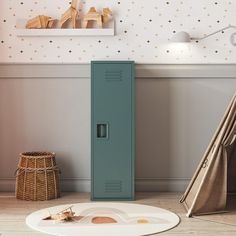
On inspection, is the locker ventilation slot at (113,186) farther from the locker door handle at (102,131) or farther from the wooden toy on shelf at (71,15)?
the wooden toy on shelf at (71,15)

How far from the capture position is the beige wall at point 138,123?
3676 mm

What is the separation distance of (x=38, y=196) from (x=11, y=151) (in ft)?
1.57

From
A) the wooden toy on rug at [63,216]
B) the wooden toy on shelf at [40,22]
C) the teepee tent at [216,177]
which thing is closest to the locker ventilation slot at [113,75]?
the wooden toy on shelf at [40,22]

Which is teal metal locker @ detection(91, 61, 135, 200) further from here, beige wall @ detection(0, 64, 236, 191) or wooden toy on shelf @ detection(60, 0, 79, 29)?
wooden toy on shelf @ detection(60, 0, 79, 29)

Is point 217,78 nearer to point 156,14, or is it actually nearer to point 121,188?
point 156,14

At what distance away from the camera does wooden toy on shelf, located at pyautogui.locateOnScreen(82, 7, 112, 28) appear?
11.7 ft

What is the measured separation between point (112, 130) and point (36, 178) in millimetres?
605

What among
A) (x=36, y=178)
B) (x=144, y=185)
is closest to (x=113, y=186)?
(x=144, y=185)

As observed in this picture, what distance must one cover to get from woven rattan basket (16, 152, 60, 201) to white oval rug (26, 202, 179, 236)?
0.86ft

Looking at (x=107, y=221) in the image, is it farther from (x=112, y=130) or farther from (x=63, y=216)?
(x=112, y=130)

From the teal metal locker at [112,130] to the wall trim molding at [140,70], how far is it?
30 centimetres

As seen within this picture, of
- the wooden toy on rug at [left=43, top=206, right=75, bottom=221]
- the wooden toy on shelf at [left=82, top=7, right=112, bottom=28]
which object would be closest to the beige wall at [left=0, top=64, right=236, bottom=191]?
the wooden toy on shelf at [left=82, top=7, right=112, bottom=28]

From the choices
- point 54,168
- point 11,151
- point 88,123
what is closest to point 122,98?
point 88,123

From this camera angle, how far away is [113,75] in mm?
3377
